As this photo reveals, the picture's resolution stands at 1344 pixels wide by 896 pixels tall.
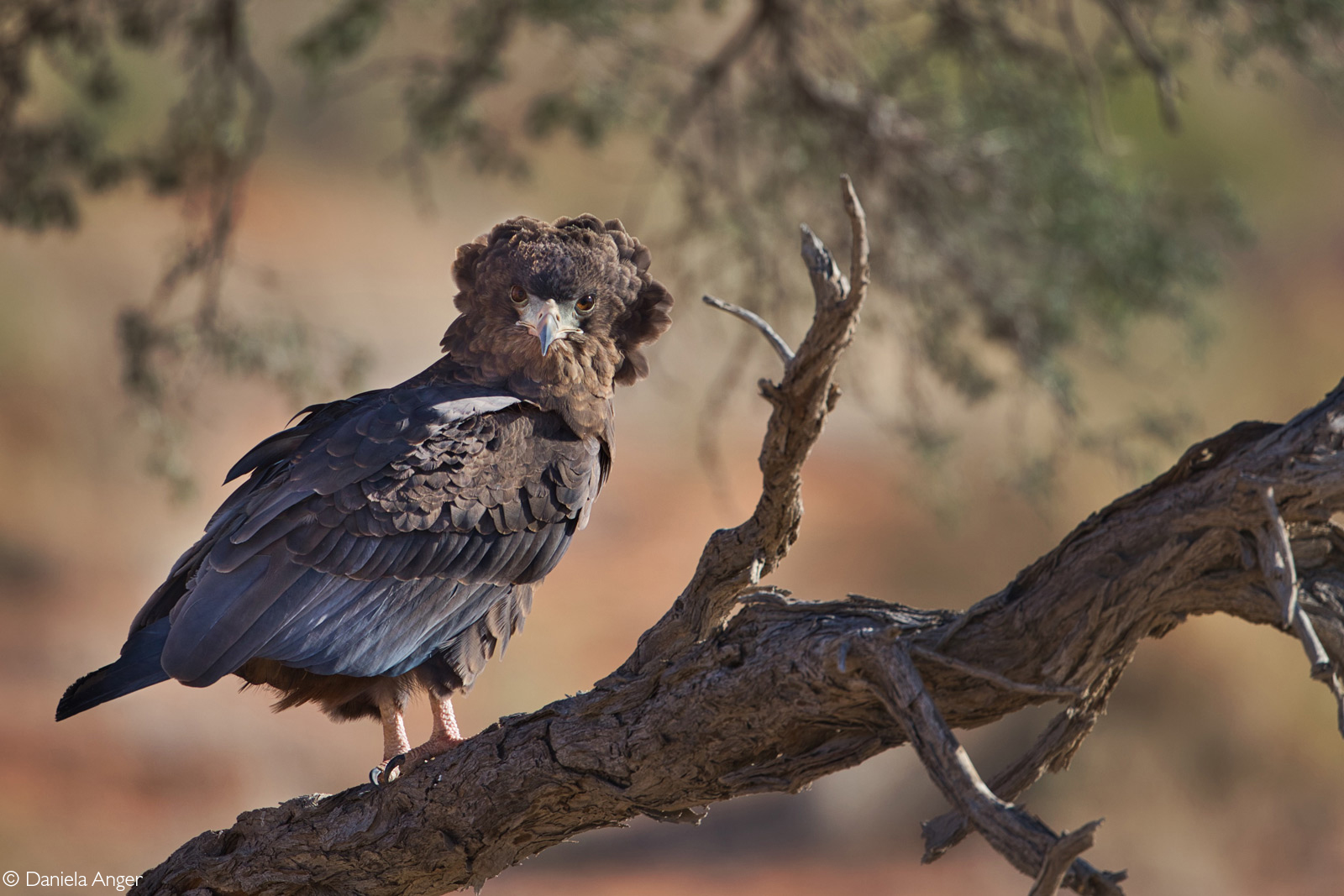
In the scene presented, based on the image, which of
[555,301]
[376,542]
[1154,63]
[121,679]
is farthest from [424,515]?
[1154,63]

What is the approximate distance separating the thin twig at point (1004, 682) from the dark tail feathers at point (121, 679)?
2100mm

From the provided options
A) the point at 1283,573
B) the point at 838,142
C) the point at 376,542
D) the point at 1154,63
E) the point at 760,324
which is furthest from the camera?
the point at 838,142

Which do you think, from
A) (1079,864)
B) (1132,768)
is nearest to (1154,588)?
(1079,864)

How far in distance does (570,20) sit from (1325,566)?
18.3 ft

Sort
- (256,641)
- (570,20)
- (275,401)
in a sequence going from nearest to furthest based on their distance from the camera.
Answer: (256,641) < (570,20) < (275,401)

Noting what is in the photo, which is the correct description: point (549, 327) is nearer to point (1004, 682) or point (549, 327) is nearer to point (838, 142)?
point (1004, 682)

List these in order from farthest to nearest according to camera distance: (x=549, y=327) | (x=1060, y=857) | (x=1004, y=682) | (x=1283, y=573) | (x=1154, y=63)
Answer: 1. (x=1154, y=63)
2. (x=549, y=327)
3. (x=1004, y=682)
4. (x=1283, y=573)
5. (x=1060, y=857)

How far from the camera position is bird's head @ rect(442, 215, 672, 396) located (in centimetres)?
380

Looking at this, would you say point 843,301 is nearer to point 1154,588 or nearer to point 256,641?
point 1154,588

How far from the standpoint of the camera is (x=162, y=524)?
15070 millimetres

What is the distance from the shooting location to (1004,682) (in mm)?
2133

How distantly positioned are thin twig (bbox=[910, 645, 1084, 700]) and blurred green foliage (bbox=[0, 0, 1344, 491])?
182 inches

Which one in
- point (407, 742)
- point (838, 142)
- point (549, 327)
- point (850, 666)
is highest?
point (838, 142)

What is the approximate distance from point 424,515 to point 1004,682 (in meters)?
1.89
